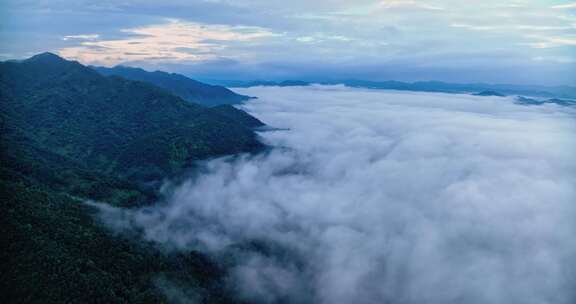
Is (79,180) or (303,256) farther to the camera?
(303,256)

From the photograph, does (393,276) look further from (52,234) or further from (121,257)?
(52,234)

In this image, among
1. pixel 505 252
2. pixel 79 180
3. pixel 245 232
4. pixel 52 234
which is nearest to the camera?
pixel 52 234

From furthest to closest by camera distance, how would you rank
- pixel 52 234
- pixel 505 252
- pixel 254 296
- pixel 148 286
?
pixel 505 252 → pixel 254 296 → pixel 148 286 → pixel 52 234

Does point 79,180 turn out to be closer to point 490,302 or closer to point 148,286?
point 148,286

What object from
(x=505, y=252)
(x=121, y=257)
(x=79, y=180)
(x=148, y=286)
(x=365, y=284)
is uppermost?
(x=79, y=180)

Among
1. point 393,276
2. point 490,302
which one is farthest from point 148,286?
point 490,302

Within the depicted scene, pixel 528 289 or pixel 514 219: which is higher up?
pixel 514 219

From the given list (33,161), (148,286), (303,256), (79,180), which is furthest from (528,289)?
(33,161)

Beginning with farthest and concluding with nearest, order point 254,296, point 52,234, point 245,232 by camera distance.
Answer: point 245,232, point 254,296, point 52,234

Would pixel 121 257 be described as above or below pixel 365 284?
above

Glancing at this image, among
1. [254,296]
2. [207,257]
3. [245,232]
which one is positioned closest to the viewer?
[254,296]
